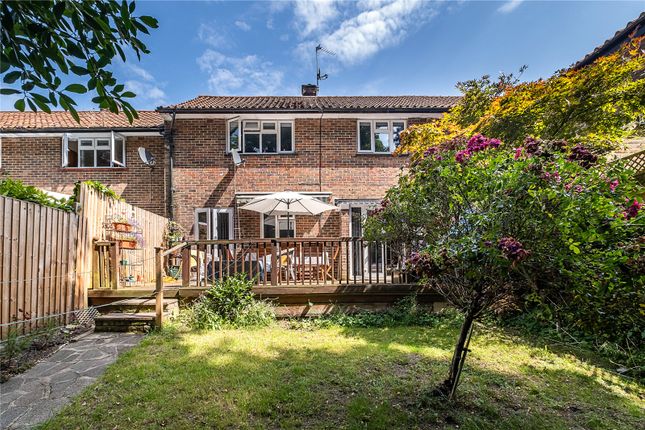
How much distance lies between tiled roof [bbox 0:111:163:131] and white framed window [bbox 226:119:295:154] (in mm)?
2756

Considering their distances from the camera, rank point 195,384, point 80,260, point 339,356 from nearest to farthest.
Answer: point 195,384 → point 339,356 → point 80,260

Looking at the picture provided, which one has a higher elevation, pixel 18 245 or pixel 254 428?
pixel 18 245

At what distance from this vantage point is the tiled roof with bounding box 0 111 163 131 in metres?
11.9

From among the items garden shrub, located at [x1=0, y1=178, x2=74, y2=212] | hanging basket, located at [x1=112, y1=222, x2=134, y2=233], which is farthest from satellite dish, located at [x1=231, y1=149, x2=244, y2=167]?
garden shrub, located at [x1=0, y1=178, x2=74, y2=212]

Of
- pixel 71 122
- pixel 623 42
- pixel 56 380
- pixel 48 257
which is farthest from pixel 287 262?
pixel 71 122

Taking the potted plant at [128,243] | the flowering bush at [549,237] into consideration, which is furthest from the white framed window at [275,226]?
the flowering bush at [549,237]

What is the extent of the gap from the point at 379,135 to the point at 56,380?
10851 mm

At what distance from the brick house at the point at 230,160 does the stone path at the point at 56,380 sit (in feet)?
20.7

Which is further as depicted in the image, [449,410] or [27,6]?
[449,410]

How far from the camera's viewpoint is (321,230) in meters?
11.4

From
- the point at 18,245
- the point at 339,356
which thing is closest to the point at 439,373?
the point at 339,356

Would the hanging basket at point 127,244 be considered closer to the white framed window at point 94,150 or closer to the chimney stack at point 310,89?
the white framed window at point 94,150

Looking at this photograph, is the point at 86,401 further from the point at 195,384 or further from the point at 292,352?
the point at 292,352

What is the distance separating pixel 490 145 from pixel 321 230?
321 inches
